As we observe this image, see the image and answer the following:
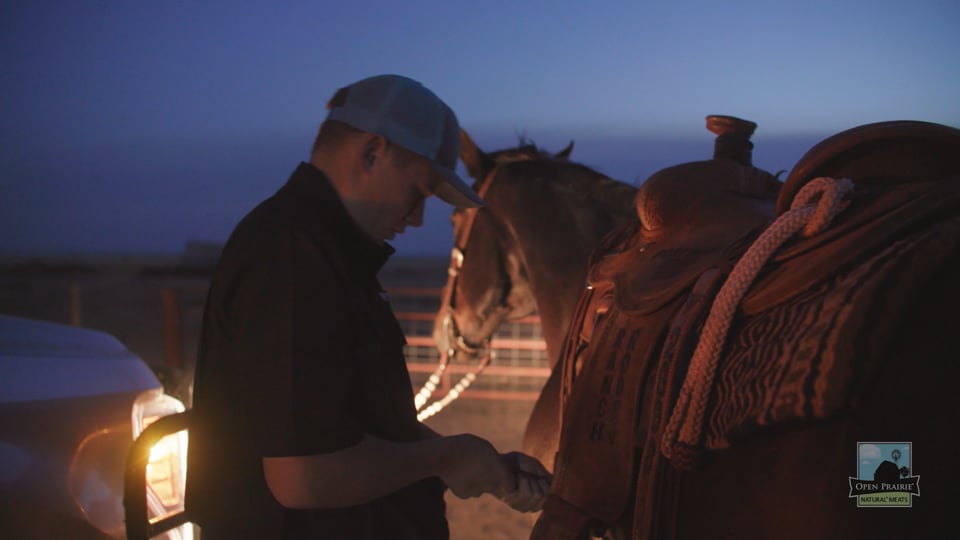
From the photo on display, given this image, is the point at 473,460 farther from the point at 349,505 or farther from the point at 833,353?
the point at 833,353

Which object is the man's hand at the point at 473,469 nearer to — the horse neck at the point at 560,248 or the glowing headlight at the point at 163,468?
the glowing headlight at the point at 163,468

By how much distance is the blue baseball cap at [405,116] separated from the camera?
1.07 metres

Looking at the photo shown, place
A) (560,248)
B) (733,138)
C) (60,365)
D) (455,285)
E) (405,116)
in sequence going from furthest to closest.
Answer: (455,285)
(560,248)
(733,138)
(60,365)
(405,116)

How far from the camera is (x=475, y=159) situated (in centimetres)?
311

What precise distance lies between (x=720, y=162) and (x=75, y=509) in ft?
6.56

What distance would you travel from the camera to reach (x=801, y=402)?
95cm

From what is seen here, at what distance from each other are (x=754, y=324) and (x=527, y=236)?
6.01ft

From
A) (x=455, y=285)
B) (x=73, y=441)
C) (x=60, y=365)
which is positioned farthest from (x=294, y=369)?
(x=455, y=285)

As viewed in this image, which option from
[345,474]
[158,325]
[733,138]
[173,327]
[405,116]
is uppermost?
[733,138]

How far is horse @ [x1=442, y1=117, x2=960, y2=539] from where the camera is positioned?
930 millimetres

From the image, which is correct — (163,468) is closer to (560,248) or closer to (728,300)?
(728,300)

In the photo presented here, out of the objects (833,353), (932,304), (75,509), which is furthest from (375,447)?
(75,509)

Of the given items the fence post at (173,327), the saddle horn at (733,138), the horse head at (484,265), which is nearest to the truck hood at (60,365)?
the horse head at (484,265)

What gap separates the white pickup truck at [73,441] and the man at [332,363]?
1.65ft
